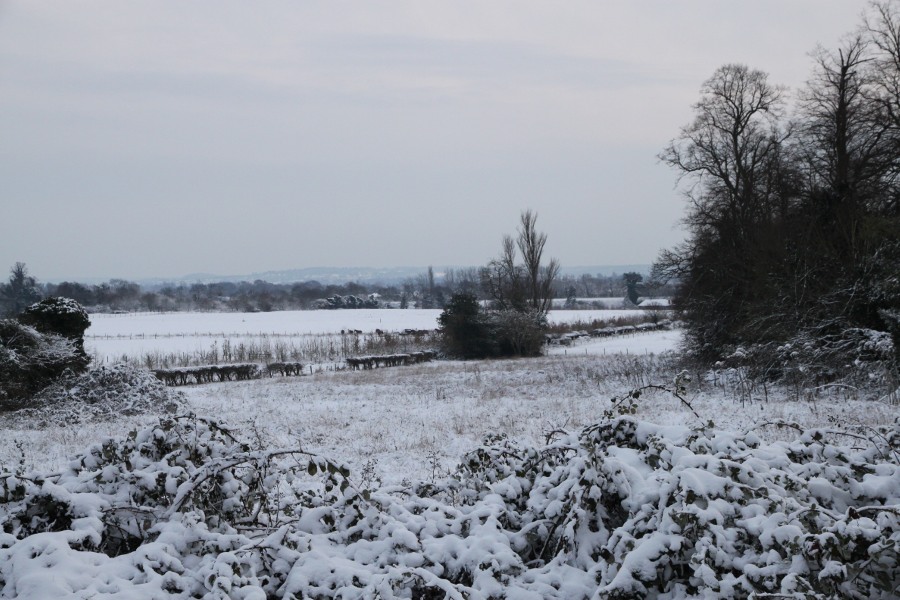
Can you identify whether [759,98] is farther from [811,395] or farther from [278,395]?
[278,395]

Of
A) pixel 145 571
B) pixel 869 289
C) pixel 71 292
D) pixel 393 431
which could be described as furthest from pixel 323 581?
pixel 71 292

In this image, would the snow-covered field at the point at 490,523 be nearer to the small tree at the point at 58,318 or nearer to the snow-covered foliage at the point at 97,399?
the snow-covered foliage at the point at 97,399

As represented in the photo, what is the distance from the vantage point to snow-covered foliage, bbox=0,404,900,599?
244cm

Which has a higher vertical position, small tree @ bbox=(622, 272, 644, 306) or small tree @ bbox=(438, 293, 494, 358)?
small tree @ bbox=(622, 272, 644, 306)

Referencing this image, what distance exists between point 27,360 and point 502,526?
49.6ft

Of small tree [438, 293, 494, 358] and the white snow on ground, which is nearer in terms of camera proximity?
the white snow on ground

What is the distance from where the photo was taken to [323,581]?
2.68 metres

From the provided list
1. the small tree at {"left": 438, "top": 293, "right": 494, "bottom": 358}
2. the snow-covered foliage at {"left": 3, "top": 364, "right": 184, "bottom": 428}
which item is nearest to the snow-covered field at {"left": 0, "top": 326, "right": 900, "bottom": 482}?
the snow-covered foliage at {"left": 3, "top": 364, "right": 184, "bottom": 428}

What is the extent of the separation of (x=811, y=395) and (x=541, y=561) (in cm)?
1154

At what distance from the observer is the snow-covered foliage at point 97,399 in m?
13.8

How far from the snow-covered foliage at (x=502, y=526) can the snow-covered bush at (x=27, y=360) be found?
43.5 feet

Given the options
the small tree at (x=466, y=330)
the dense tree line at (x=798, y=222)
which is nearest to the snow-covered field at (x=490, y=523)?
the dense tree line at (x=798, y=222)

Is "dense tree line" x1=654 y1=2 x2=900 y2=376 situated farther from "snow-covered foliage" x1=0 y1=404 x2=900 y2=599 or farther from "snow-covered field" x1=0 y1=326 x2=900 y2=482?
"snow-covered foliage" x1=0 y1=404 x2=900 y2=599

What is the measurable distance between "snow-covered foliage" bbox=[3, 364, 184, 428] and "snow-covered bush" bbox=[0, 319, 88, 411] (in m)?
0.30
